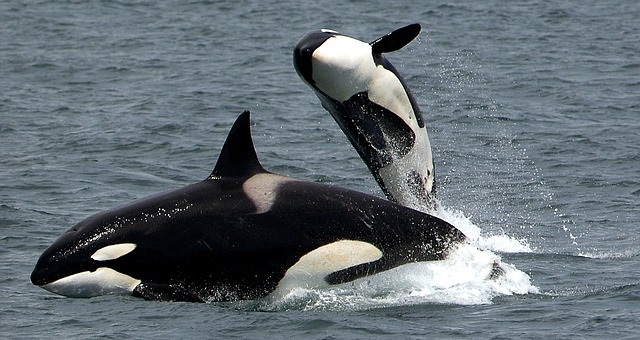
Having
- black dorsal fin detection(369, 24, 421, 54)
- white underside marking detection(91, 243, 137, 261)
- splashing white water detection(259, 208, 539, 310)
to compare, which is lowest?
splashing white water detection(259, 208, 539, 310)

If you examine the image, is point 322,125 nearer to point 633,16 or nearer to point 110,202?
point 110,202

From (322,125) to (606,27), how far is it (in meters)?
15.5

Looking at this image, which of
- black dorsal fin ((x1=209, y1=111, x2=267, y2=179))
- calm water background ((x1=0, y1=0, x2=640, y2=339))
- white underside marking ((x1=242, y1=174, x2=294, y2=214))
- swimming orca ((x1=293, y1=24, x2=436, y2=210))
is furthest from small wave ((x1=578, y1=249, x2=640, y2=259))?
black dorsal fin ((x1=209, y1=111, x2=267, y2=179))

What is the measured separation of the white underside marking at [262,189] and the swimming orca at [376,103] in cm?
170

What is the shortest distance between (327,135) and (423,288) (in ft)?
34.2

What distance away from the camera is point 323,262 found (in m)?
12.6

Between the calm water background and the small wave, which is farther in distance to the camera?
the small wave

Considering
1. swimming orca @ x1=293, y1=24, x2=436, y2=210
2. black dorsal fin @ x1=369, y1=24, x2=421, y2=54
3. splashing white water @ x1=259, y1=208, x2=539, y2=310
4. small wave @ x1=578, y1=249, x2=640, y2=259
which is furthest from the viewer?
small wave @ x1=578, y1=249, x2=640, y2=259

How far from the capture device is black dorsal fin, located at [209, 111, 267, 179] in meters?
12.7

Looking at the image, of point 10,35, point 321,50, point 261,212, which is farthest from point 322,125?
point 10,35

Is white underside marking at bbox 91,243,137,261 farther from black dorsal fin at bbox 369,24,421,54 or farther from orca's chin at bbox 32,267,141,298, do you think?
black dorsal fin at bbox 369,24,421,54

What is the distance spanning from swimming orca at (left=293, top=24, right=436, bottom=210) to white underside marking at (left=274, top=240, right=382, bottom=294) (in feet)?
7.00

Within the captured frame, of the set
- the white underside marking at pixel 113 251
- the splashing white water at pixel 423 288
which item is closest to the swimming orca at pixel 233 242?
the white underside marking at pixel 113 251

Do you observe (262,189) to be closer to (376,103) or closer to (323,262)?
(323,262)
